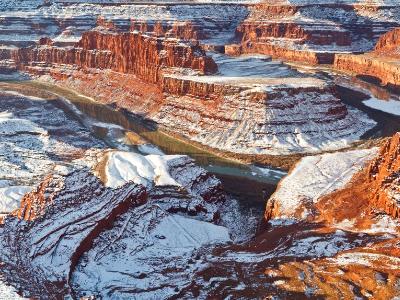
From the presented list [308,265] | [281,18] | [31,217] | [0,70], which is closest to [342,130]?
[308,265]

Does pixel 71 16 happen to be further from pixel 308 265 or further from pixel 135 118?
pixel 308 265

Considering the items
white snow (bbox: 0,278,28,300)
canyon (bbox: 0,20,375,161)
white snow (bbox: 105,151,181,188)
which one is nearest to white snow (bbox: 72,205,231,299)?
white snow (bbox: 0,278,28,300)

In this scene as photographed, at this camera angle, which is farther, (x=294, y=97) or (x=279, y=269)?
(x=294, y=97)

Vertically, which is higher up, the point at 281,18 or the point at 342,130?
the point at 281,18

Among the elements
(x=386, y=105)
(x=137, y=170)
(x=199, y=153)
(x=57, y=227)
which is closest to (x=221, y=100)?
(x=199, y=153)

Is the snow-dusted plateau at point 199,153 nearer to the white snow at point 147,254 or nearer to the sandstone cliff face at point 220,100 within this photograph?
the white snow at point 147,254

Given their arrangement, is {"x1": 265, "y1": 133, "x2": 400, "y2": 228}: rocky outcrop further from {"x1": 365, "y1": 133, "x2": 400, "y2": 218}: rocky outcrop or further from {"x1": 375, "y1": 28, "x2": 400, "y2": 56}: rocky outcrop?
{"x1": 375, "y1": 28, "x2": 400, "y2": 56}: rocky outcrop

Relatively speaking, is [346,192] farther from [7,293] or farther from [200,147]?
[200,147]

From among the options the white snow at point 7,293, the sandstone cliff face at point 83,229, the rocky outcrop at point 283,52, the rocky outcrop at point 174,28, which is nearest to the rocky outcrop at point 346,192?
the sandstone cliff face at point 83,229
